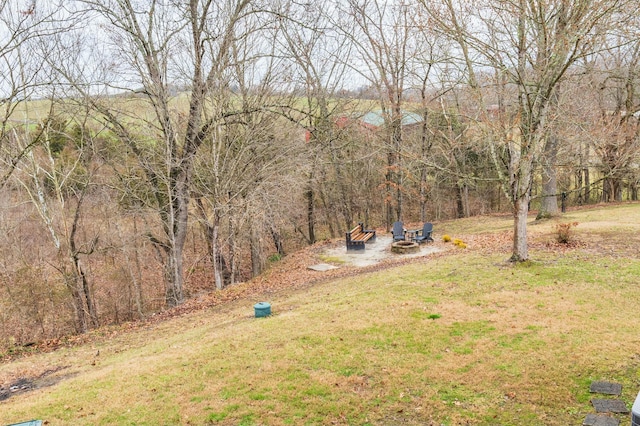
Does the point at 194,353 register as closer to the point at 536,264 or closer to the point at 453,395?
the point at 453,395

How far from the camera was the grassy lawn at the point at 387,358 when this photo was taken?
5215 millimetres

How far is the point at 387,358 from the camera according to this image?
6375mm

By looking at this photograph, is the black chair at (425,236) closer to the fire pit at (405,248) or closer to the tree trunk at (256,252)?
the fire pit at (405,248)

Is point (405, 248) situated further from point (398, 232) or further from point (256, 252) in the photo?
point (256, 252)

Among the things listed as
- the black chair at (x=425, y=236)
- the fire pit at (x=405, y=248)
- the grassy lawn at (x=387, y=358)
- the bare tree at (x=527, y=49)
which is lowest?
the grassy lawn at (x=387, y=358)

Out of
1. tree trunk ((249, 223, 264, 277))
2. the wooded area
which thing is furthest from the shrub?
tree trunk ((249, 223, 264, 277))

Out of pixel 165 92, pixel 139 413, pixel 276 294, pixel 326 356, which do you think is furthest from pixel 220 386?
pixel 165 92

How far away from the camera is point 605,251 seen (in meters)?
10.8

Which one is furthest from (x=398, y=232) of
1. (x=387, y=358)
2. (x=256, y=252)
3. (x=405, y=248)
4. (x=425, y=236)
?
(x=387, y=358)

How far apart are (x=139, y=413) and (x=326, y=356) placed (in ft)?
8.67

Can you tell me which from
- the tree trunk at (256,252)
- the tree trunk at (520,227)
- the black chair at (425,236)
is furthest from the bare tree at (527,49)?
the tree trunk at (256,252)

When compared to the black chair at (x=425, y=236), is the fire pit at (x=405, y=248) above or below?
below

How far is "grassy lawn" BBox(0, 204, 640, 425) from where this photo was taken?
5.21m

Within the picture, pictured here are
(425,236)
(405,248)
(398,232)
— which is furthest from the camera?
(398,232)
